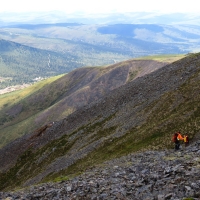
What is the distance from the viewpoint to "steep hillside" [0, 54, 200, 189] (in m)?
45.8

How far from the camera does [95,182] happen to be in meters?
26.3

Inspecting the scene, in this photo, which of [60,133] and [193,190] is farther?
[60,133]

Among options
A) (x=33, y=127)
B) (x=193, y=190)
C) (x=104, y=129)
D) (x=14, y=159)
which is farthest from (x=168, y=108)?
(x=33, y=127)

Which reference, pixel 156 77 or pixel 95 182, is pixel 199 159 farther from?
pixel 156 77

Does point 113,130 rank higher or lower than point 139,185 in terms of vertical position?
lower

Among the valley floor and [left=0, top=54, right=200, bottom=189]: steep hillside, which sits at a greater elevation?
the valley floor

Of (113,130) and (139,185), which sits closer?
(139,185)

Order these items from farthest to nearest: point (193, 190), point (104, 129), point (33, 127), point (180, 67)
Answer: point (33, 127)
point (180, 67)
point (104, 129)
point (193, 190)

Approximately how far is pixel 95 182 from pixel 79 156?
1162 inches

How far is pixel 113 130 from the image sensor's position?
6169cm

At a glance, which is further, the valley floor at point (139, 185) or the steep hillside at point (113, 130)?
the steep hillside at point (113, 130)

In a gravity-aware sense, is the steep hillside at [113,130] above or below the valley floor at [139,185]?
below

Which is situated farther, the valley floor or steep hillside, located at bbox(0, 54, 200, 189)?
steep hillside, located at bbox(0, 54, 200, 189)

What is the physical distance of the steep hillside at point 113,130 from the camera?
4578cm
